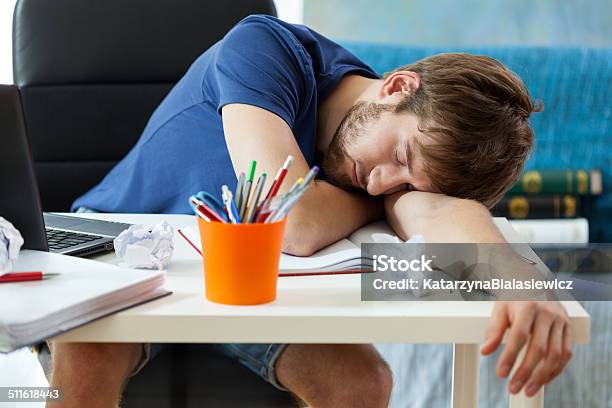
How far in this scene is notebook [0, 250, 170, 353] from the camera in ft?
2.22

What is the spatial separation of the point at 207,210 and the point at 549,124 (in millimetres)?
1977

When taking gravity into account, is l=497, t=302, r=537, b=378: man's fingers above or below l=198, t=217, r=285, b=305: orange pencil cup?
below

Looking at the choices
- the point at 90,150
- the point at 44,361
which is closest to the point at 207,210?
the point at 44,361

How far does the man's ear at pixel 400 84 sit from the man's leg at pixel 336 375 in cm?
42

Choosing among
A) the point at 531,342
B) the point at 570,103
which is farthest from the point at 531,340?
the point at 570,103

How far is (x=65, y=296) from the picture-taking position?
29.0 inches

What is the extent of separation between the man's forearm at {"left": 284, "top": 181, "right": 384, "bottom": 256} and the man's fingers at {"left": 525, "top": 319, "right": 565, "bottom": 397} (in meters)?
0.36

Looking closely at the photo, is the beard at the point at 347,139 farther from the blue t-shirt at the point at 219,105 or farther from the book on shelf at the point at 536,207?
the book on shelf at the point at 536,207

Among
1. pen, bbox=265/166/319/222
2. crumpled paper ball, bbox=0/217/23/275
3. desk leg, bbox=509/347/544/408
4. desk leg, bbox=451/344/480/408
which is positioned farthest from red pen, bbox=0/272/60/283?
desk leg, bbox=451/344/480/408

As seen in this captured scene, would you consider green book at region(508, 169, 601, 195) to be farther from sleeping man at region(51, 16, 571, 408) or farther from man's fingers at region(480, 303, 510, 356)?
man's fingers at region(480, 303, 510, 356)

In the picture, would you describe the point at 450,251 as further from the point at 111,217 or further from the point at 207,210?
the point at 111,217

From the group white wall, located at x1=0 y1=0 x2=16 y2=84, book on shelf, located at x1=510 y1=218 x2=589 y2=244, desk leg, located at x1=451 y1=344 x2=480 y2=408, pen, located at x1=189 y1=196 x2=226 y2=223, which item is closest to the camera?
pen, located at x1=189 y1=196 x2=226 y2=223

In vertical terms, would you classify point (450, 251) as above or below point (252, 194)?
below

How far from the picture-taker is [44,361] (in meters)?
1.16
